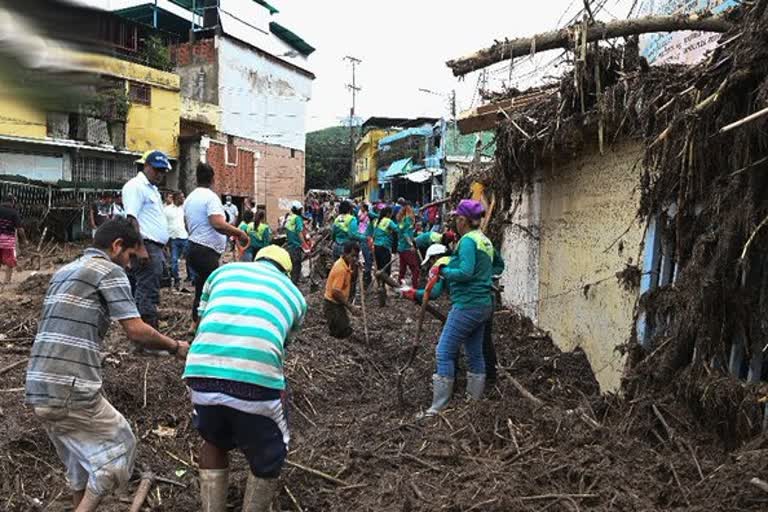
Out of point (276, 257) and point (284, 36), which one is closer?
point (284, 36)

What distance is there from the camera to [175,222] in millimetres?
9812

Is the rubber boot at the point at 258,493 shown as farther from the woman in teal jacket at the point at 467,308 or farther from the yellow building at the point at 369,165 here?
the yellow building at the point at 369,165

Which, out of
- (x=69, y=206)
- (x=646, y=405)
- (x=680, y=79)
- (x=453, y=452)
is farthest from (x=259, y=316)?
(x=69, y=206)

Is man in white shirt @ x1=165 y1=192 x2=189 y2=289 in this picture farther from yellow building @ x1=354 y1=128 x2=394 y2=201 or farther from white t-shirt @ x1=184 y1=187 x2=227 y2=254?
yellow building @ x1=354 y1=128 x2=394 y2=201

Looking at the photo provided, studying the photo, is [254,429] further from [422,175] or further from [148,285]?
[422,175]

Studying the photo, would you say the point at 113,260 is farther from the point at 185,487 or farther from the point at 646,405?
the point at 646,405

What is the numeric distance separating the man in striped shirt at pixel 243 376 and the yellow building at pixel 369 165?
4182 centimetres

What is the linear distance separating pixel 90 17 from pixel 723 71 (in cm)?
365

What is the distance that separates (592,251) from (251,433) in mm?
4350

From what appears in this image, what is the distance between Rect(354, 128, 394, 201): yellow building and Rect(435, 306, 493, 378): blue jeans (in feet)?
130

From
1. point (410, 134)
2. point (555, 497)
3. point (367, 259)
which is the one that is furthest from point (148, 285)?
point (410, 134)

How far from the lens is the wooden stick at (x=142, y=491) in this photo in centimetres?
353

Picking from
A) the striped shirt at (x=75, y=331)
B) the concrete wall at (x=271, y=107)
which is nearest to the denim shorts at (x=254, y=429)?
the striped shirt at (x=75, y=331)

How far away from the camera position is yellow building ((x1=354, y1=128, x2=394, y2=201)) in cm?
4597
